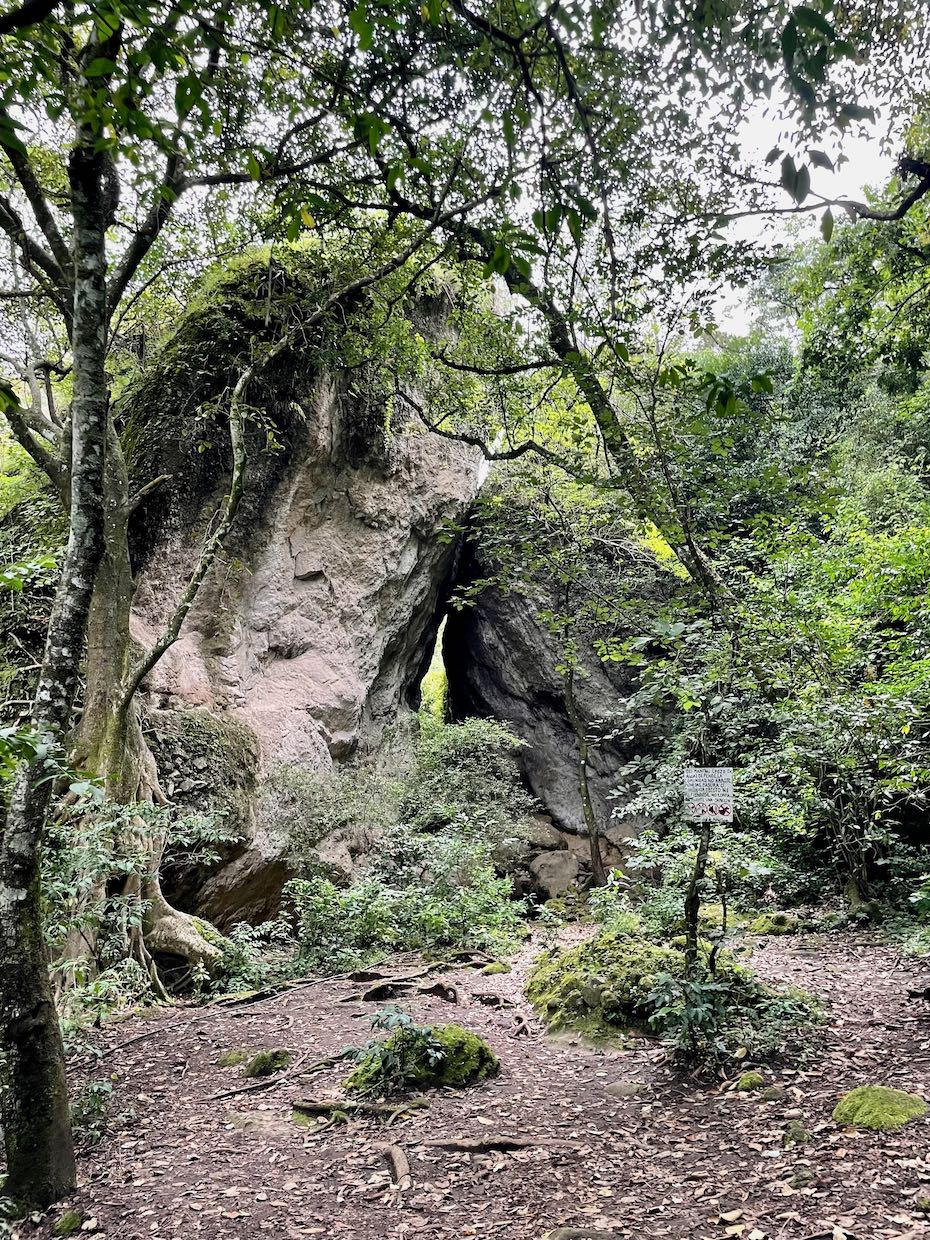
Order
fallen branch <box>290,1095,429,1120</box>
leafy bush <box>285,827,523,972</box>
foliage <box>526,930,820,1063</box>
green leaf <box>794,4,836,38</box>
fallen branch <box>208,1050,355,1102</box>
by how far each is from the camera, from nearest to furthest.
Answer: green leaf <box>794,4,836,38</box>, fallen branch <box>290,1095,429,1120</box>, foliage <box>526,930,820,1063</box>, fallen branch <box>208,1050,355,1102</box>, leafy bush <box>285,827,523,972</box>

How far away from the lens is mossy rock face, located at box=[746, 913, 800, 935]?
822 centimetres

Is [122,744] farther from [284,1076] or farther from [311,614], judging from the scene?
[311,614]

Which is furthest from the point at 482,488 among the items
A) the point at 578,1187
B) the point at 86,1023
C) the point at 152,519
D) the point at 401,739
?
the point at 578,1187

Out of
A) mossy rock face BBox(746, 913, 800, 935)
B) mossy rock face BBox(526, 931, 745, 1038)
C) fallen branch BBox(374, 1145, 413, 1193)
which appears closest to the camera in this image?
fallen branch BBox(374, 1145, 413, 1193)

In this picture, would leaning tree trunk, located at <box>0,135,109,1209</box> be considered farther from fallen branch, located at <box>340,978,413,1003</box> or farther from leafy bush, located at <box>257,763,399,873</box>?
leafy bush, located at <box>257,763,399,873</box>

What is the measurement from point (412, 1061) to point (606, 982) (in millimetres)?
1793

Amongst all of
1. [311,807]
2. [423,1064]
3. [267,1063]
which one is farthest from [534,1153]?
[311,807]

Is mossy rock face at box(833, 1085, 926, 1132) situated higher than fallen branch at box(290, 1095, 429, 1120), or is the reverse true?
mossy rock face at box(833, 1085, 926, 1132)

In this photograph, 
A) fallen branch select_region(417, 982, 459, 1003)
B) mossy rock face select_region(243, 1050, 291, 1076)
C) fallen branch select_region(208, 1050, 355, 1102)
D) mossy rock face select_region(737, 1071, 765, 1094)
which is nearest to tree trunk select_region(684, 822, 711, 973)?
mossy rock face select_region(737, 1071, 765, 1094)

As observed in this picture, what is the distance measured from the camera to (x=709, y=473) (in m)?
4.02

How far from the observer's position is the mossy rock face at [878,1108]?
3.24 m

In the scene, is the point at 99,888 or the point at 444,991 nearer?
the point at 99,888

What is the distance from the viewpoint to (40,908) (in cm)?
338

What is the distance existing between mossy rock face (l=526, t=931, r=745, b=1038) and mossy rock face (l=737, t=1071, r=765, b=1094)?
0.76 metres
